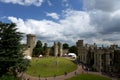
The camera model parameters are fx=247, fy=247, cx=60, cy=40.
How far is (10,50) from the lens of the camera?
5778cm

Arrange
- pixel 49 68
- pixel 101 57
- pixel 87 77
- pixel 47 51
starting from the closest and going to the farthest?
pixel 87 77 < pixel 49 68 < pixel 101 57 < pixel 47 51

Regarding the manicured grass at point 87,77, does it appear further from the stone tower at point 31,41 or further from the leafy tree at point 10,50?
the stone tower at point 31,41

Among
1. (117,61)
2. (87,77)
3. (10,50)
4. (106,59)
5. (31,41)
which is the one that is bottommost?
(87,77)

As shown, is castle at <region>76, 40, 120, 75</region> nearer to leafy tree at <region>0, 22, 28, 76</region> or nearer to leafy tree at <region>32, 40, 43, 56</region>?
leafy tree at <region>32, 40, 43, 56</region>

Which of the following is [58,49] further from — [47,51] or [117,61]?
[117,61]

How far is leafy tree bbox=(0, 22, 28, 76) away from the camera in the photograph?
56781 millimetres

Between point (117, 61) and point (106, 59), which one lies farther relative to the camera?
point (106, 59)

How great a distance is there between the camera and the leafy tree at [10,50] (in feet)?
186

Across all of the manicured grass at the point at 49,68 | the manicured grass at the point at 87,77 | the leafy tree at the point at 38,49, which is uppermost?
the leafy tree at the point at 38,49

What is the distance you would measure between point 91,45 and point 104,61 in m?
18.9

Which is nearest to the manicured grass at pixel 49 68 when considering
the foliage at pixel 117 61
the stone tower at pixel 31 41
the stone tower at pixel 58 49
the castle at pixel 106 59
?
the castle at pixel 106 59

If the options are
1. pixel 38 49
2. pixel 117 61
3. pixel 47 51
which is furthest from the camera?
pixel 47 51

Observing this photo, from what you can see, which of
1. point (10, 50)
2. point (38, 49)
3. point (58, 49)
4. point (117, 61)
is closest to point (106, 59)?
point (117, 61)

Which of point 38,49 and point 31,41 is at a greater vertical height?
point 31,41
